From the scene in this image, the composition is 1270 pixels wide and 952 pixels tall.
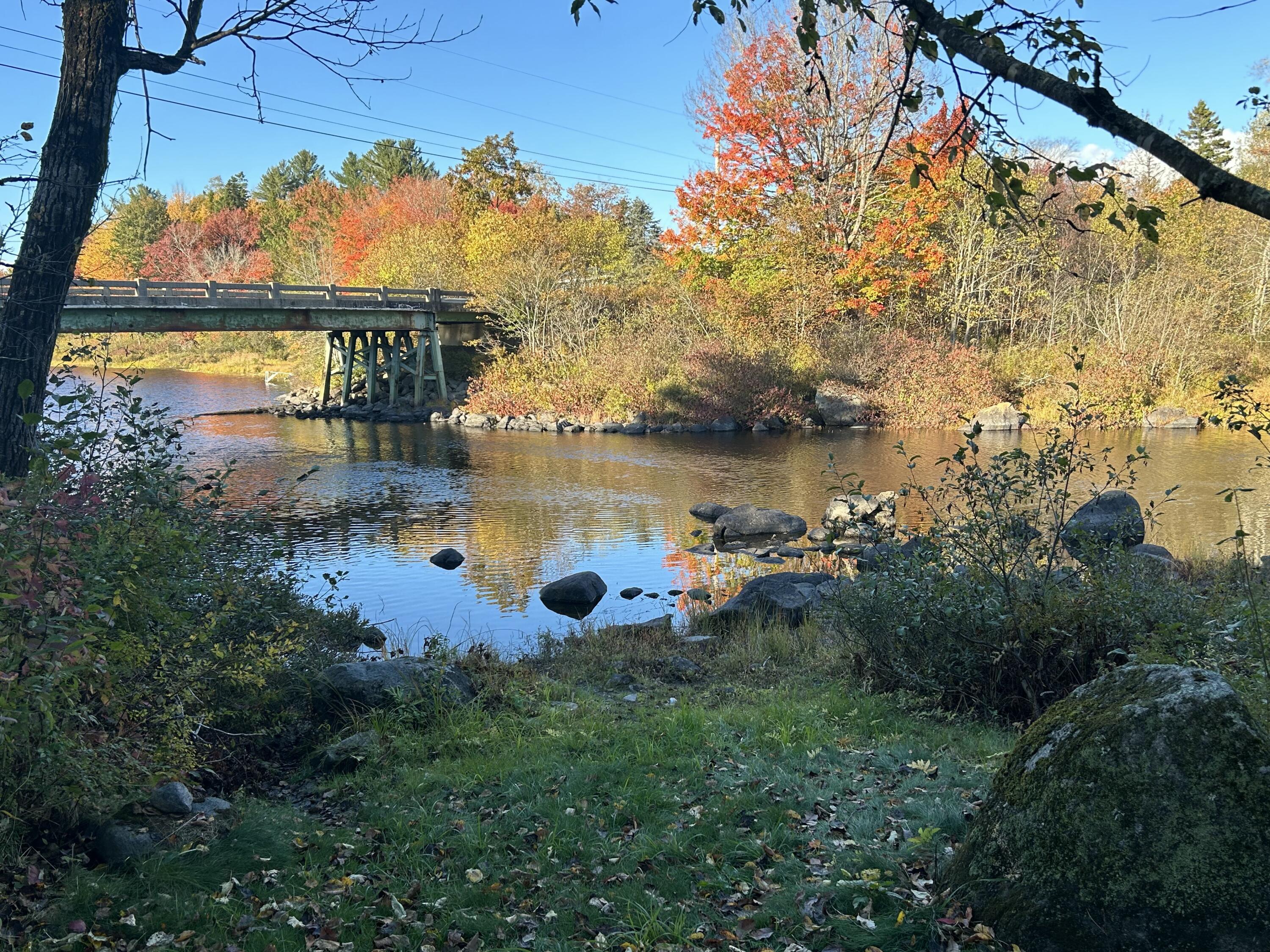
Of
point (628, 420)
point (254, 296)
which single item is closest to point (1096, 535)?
point (628, 420)

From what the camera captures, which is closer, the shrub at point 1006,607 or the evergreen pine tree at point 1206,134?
the shrub at point 1006,607

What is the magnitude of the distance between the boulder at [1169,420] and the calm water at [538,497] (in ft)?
2.78

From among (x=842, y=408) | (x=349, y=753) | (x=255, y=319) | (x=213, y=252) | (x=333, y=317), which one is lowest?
(x=349, y=753)

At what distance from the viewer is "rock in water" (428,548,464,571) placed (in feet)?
45.3

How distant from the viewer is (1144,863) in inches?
109

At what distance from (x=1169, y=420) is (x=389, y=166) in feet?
177

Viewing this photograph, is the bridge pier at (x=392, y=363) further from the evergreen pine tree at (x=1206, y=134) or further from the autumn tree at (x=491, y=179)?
the evergreen pine tree at (x=1206, y=134)

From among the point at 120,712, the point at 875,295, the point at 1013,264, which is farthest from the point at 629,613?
the point at 1013,264

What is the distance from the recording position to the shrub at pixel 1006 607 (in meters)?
5.83

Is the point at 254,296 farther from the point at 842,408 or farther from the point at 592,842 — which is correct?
the point at 592,842

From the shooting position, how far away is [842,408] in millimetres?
29766

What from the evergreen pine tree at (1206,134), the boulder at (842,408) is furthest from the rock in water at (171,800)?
the evergreen pine tree at (1206,134)

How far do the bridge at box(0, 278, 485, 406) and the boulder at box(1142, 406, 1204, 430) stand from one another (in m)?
23.6

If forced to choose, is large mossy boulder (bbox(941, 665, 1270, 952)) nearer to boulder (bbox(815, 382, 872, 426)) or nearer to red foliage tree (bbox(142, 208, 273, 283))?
boulder (bbox(815, 382, 872, 426))
